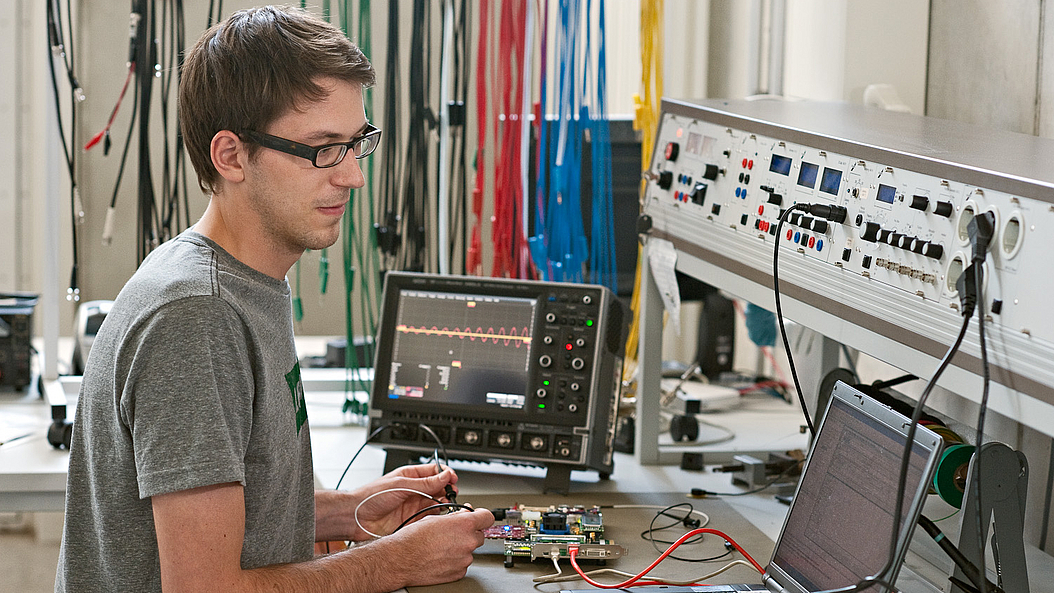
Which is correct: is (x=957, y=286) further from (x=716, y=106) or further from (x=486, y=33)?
(x=486, y=33)

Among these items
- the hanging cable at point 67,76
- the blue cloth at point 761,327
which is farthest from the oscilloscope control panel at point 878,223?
the hanging cable at point 67,76

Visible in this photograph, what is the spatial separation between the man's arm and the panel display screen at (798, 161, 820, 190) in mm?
663

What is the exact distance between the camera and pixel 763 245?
162cm

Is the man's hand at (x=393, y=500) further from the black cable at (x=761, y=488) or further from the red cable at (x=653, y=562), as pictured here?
the black cable at (x=761, y=488)

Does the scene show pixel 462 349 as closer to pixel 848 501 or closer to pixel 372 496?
pixel 372 496

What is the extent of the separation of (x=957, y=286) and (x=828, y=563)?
1.24 ft

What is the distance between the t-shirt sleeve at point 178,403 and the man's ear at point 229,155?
19 centimetres

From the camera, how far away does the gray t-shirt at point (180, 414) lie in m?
1.12

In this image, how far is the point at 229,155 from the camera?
1257 millimetres

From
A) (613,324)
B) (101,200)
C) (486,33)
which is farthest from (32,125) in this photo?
(613,324)

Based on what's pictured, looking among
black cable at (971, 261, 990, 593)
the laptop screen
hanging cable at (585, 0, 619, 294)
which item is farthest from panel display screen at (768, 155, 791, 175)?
hanging cable at (585, 0, 619, 294)

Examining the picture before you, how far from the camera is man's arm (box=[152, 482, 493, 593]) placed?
111 centimetres

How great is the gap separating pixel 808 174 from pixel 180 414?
925mm

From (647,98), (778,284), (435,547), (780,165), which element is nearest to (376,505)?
(435,547)
